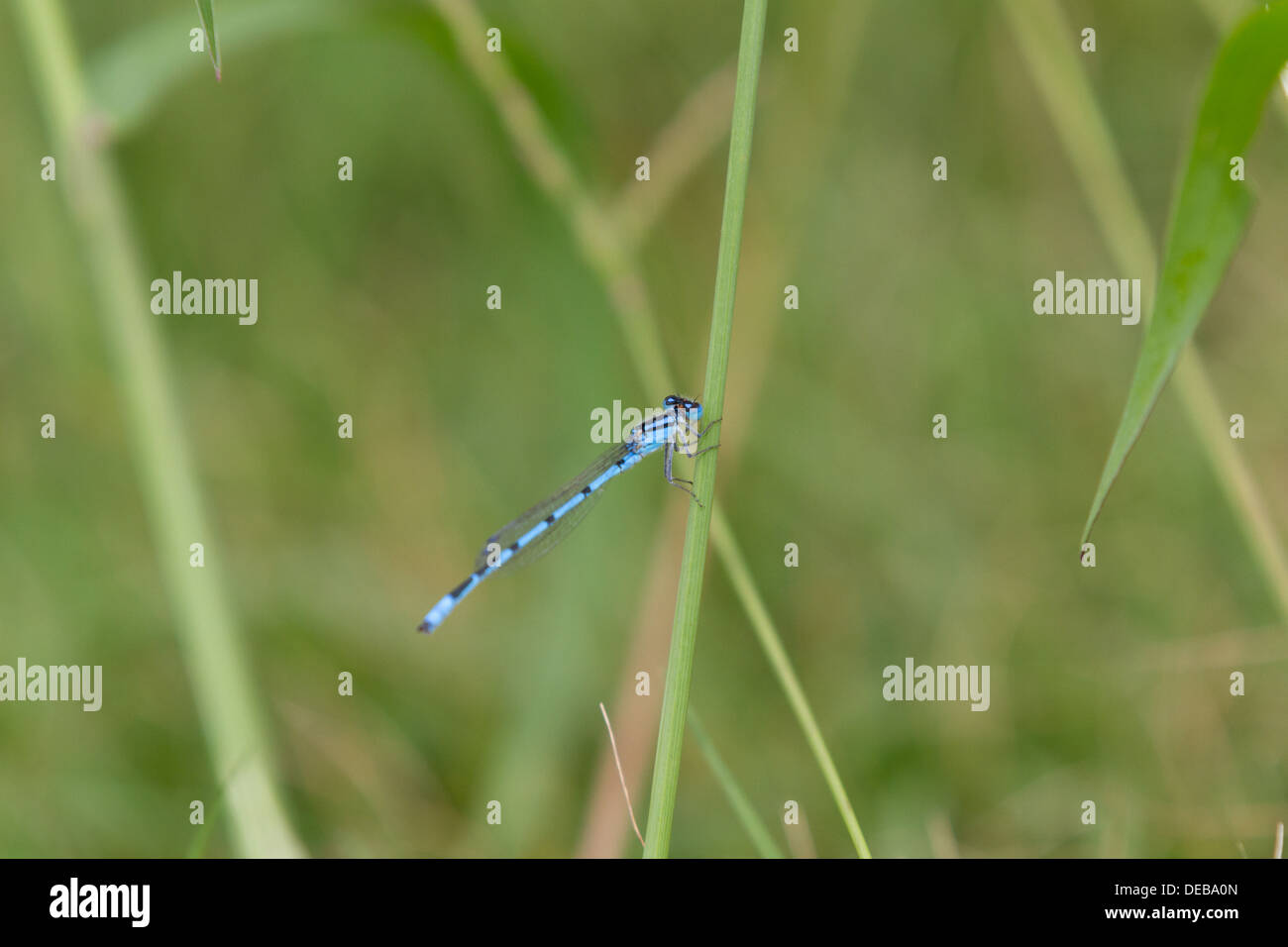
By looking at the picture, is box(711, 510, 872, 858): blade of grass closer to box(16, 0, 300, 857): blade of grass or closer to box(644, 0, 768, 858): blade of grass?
box(644, 0, 768, 858): blade of grass

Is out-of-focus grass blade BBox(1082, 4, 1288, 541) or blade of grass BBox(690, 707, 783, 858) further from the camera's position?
blade of grass BBox(690, 707, 783, 858)

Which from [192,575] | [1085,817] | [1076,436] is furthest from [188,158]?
[1085,817]

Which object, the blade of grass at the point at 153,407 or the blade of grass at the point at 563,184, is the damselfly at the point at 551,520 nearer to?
the blade of grass at the point at 563,184

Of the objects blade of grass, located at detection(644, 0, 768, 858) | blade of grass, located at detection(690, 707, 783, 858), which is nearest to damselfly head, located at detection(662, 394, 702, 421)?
blade of grass, located at detection(644, 0, 768, 858)

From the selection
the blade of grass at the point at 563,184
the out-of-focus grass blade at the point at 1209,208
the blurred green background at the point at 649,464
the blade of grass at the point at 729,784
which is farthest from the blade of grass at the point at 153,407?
the out-of-focus grass blade at the point at 1209,208

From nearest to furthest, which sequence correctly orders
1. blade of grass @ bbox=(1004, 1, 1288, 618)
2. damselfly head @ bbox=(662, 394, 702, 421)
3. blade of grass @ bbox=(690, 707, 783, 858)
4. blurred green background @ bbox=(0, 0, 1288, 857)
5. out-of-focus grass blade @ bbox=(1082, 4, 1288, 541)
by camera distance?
out-of-focus grass blade @ bbox=(1082, 4, 1288, 541) → blade of grass @ bbox=(690, 707, 783, 858) → damselfly head @ bbox=(662, 394, 702, 421) → blade of grass @ bbox=(1004, 1, 1288, 618) → blurred green background @ bbox=(0, 0, 1288, 857)
